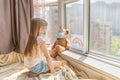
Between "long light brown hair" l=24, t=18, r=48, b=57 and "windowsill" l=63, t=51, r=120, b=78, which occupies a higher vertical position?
"long light brown hair" l=24, t=18, r=48, b=57

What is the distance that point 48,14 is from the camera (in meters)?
2.31

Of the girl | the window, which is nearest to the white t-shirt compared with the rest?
the girl

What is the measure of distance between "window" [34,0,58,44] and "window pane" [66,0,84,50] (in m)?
0.23

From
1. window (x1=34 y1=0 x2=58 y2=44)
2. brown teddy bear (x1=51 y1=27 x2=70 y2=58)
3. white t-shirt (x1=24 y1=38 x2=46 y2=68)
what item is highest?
window (x1=34 y1=0 x2=58 y2=44)

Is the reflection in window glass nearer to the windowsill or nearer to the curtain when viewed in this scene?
the windowsill

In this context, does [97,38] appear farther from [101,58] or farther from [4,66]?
[4,66]

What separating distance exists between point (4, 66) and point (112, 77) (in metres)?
1.29

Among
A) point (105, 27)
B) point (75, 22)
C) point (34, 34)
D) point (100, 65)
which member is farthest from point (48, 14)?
point (100, 65)

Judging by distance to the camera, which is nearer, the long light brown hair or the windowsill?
the windowsill

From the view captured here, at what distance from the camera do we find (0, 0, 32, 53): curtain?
202 centimetres

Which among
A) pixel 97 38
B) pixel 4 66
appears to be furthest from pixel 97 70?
pixel 4 66

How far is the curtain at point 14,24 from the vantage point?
2.02 metres

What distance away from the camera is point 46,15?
2260 mm

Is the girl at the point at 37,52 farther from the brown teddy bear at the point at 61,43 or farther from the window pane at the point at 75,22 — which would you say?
the window pane at the point at 75,22
